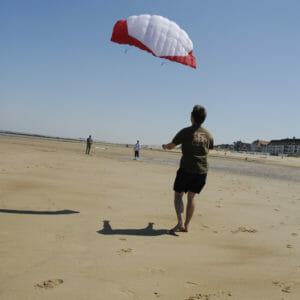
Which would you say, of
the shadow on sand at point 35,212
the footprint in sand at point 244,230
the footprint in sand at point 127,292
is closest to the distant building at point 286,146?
the footprint in sand at point 244,230

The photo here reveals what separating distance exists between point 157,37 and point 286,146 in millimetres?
177054

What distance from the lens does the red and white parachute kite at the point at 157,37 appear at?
687 cm

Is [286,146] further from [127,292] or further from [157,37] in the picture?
[127,292]

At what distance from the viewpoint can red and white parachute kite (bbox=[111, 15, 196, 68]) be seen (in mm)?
6871

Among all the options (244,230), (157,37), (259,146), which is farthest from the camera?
(259,146)

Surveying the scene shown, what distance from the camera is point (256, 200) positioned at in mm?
8117

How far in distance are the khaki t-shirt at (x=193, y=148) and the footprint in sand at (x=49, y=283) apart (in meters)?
2.42

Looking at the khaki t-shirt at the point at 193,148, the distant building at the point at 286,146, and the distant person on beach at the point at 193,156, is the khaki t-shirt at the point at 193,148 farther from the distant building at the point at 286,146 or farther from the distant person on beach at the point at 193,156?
the distant building at the point at 286,146

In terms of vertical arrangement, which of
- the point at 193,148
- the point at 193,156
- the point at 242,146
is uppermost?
the point at 242,146

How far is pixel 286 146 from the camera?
165 meters

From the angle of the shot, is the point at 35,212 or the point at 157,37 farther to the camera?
the point at 157,37

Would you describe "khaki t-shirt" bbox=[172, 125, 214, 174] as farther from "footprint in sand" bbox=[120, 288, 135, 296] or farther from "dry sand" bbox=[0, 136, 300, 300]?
"footprint in sand" bbox=[120, 288, 135, 296]

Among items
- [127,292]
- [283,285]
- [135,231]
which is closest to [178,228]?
[135,231]

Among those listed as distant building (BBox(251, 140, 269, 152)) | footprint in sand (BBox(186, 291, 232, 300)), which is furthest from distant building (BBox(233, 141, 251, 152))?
footprint in sand (BBox(186, 291, 232, 300))
